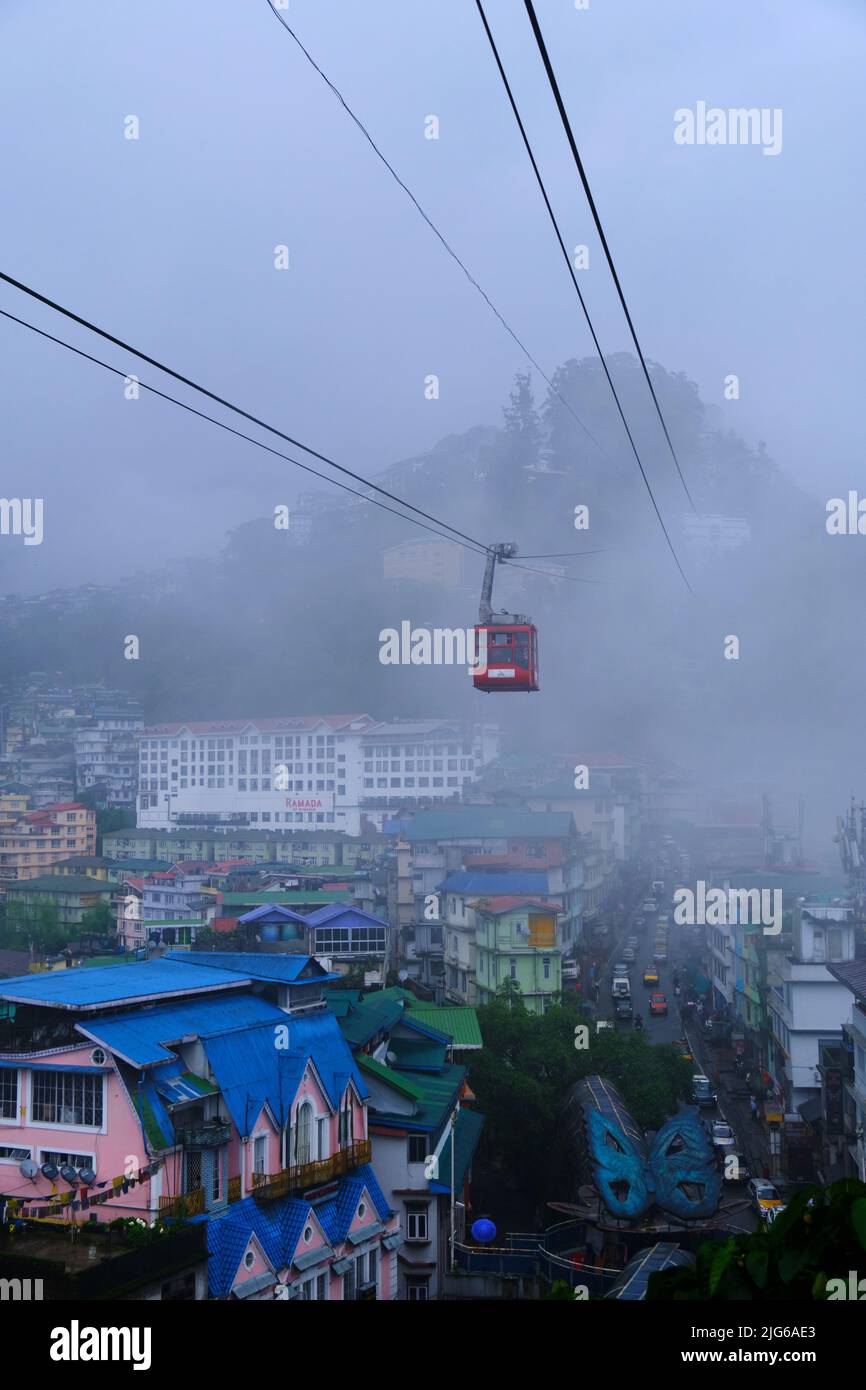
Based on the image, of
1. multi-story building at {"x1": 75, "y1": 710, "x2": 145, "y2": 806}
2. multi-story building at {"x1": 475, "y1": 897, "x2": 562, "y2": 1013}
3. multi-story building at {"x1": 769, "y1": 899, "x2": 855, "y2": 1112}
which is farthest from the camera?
multi-story building at {"x1": 75, "y1": 710, "x2": 145, "y2": 806}

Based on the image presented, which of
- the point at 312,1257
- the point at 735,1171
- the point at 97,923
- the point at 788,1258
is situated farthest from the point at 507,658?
the point at 97,923

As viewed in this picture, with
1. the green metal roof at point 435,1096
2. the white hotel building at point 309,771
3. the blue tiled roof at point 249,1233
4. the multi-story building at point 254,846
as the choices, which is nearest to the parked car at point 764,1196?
the green metal roof at point 435,1096

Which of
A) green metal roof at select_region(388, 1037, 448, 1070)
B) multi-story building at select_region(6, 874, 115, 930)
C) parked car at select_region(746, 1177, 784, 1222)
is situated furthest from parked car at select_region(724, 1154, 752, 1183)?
multi-story building at select_region(6, 874, 115, 930)

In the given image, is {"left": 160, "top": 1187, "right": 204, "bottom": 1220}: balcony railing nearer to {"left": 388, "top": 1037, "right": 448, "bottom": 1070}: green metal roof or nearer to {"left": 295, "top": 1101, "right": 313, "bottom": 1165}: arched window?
{"left": 295, "top": 1101, "right": 313, "bottom": 1165}: arched window

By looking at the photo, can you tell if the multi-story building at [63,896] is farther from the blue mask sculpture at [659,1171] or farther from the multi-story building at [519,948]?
the blue mask sculpture at [659,1171]

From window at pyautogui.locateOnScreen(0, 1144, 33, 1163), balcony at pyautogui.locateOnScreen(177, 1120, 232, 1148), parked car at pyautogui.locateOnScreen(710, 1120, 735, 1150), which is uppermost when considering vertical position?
balcony at pyautogui.locateOnScreen(177, 1120, 232, 1148)
